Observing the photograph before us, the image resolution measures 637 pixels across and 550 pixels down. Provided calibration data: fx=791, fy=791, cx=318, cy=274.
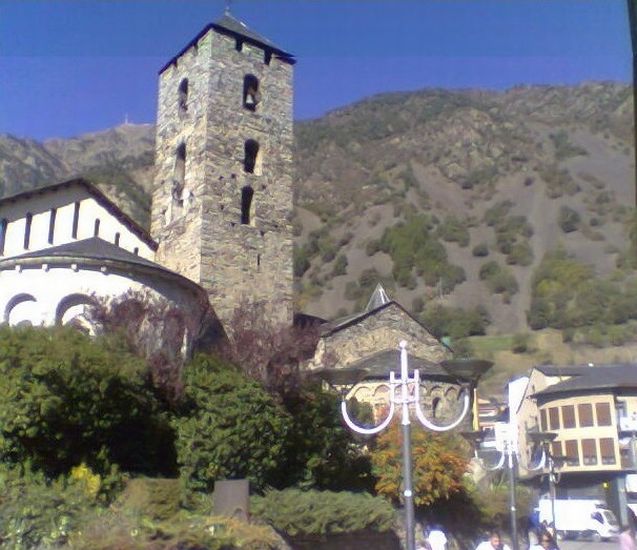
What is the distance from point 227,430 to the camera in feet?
61.3

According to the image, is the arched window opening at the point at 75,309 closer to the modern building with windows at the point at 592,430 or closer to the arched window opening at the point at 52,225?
the arched window opening at the point at 52,225

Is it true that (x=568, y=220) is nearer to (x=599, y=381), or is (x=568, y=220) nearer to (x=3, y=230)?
(x=599, y=381)

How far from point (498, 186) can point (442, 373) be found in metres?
117

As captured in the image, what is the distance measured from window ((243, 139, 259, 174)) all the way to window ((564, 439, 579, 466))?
2799 cm

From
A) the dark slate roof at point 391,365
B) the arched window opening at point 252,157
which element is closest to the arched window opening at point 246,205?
the arched window opening at point 252,157

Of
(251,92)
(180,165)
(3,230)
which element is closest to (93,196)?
(3,230)

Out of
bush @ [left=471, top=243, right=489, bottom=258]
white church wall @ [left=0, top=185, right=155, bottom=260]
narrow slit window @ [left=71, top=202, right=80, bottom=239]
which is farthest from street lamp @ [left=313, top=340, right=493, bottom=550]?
bush @ [left=471, top=243, right=489, bottom=258]

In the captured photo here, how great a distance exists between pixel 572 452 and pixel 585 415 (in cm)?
240

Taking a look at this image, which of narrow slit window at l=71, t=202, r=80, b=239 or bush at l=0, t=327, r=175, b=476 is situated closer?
bush at l=0, t=327, r=175, b=476

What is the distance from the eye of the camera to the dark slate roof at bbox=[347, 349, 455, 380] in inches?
1175

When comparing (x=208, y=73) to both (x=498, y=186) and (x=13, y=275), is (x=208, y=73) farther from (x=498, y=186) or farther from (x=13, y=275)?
(x=498, y=186)

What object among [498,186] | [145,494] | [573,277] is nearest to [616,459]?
[145,494]

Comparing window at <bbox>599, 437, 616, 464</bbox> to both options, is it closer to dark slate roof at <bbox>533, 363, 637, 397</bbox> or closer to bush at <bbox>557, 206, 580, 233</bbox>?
dark slate roof at <bbox>533, 363, 637, 397</bbox>

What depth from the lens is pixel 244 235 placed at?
29.7 metres
